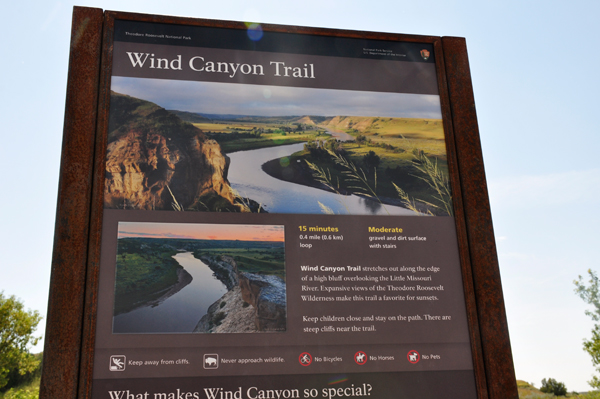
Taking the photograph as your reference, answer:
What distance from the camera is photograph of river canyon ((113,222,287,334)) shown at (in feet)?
7.16

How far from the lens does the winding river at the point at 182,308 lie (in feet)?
7.05

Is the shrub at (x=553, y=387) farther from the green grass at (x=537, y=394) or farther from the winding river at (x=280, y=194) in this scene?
the winding river at (x=280, y=194)

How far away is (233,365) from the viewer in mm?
2154

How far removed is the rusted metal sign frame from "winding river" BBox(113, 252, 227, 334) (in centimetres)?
21

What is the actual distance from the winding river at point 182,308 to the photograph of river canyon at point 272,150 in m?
0.36

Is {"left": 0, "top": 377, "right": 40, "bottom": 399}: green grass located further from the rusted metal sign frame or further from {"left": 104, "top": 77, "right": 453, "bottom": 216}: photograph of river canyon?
{"left": 104, "top": 77, "right": 453, "bottom": 216}: photograph of river canyon

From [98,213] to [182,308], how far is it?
71 centimetres

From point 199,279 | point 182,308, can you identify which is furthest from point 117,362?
point 199,279

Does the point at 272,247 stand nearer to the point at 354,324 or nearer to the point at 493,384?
the point at 354,324

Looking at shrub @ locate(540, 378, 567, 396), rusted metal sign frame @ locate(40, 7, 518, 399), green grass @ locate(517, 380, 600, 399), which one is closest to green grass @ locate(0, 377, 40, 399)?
rusted metal sign frame @ locate(40, 7, 518, 399)

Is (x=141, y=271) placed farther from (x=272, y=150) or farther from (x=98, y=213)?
(x=272, y=150)

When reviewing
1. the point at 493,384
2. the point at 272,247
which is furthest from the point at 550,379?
the point at 272,247

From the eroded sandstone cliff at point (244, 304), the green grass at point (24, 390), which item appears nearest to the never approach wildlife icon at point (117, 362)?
the eroded sandstone cliff at point (244, 304)

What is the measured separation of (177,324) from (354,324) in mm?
970
